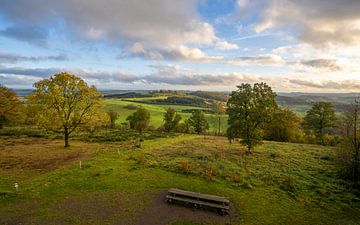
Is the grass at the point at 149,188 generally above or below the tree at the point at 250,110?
below

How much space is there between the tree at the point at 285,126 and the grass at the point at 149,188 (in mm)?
29410

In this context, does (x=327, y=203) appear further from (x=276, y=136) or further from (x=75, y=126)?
(x=276, y=136)

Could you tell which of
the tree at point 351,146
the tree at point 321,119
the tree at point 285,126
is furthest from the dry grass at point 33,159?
the tree at point 321,119

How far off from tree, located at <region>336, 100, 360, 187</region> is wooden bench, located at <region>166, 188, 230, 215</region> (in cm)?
1532

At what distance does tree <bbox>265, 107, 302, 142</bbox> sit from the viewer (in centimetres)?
5584

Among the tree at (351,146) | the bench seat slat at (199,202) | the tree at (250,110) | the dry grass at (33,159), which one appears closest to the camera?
the bench seat slat at (199,202)

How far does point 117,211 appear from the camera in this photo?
44.8 feet

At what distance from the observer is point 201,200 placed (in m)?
14.8

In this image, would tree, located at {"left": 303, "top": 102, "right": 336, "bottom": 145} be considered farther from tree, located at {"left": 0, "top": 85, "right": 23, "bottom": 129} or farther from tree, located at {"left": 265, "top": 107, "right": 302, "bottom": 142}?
tree, located at {"left": 0, "top": 85, "right": 23, "bottom": 129}

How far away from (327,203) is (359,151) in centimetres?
857

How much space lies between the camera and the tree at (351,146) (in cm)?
2086

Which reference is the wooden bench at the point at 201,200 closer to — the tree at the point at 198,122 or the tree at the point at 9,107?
the tree at the point at 9,107

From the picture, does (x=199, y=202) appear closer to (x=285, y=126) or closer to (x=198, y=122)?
(x=285, y=126)

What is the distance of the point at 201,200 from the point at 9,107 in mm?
52177
